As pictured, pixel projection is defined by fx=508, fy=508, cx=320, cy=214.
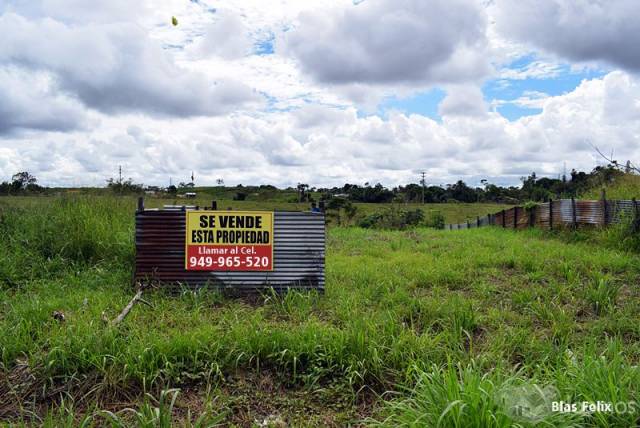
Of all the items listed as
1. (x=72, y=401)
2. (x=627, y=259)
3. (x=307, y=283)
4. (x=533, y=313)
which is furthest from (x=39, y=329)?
(x=627, y=259)

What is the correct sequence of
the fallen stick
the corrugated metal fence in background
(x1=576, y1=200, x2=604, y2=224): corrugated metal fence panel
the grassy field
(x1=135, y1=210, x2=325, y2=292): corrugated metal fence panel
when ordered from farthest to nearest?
(x1=576, y1=200, x2=604, y2=224): corrugated metal fence panel
the corrugated metal fence in background
(x1=135, y1=210, x2=325, y2=292): corrugated metal fence panel
the fallen stick
the grassy field

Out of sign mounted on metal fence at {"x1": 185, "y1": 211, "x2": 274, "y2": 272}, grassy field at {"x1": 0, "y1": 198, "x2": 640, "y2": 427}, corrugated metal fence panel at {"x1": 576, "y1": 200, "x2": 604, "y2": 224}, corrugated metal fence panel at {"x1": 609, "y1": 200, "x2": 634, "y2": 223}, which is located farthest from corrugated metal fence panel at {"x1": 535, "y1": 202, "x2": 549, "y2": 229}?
sign mounted on metal fence at {"x1": 185, "y1": 211, "x2": 274, "y2": 272}

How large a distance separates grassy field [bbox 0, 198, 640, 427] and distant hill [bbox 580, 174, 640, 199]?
241 inches

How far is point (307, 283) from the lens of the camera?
18.8 feet

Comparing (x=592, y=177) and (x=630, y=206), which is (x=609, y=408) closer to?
(x=630, y=206)

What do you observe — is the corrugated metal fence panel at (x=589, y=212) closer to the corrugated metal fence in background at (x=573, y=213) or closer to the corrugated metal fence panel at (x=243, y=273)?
the corrugated metal fence in background at (x=573, y=213)

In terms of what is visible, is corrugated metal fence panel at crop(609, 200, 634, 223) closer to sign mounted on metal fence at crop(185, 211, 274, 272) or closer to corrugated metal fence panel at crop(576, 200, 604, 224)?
corrugated metal fence panel at crop(576, 200, 604, 224)

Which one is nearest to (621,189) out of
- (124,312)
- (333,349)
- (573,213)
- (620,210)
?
(573,213)

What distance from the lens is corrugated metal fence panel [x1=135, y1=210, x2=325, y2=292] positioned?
18.8 ft

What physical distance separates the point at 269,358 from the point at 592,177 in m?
14.4

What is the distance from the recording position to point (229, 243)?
5742 millimetres

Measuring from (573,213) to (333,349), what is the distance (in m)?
9.20

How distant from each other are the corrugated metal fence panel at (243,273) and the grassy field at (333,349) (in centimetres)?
25

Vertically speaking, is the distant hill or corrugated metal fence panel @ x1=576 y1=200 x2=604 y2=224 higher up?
the distant hill
